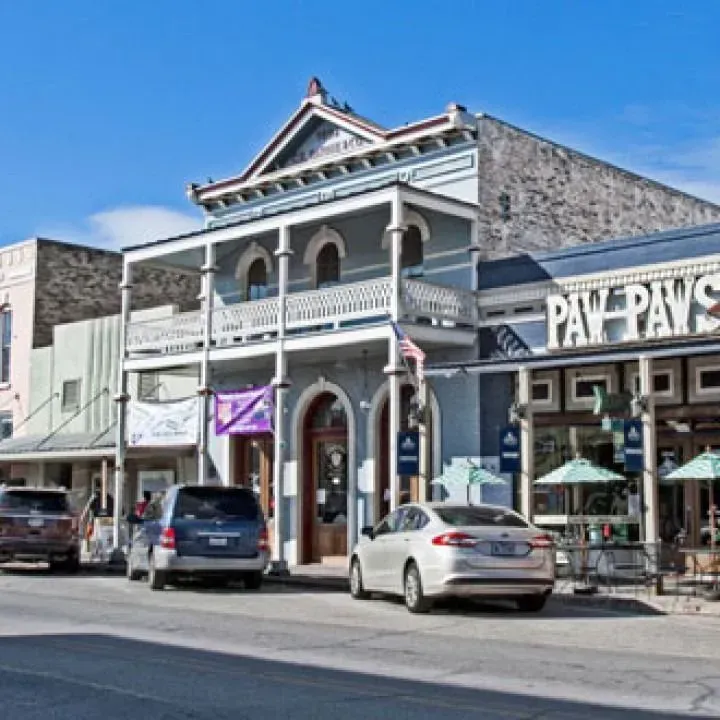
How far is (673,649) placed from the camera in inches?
470

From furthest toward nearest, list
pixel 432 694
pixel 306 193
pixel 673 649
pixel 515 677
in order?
pixel 306 193 < pixel 673 649 < pixel 515 677 < pixel 432 694

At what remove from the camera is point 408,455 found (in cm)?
2100

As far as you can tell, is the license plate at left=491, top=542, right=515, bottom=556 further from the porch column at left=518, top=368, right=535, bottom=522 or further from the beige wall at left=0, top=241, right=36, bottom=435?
the beige wall at left=0, top=241, right=36, bottom=435

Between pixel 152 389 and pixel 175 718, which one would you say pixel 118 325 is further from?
pixel 175 718

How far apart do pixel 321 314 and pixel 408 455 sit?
3.85 metres

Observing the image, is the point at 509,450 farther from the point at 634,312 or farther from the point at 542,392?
the point at 634,312

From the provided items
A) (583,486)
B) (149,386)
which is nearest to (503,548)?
(583,486)

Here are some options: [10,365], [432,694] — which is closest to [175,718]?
[432,694]

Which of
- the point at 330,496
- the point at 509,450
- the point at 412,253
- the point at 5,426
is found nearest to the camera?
the point at 509,450

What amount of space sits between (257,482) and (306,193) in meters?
6.85

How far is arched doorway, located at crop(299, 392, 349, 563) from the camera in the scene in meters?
25.3

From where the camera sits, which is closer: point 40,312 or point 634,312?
point 634,312

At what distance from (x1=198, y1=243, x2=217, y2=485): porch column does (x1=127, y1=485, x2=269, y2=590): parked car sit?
592 centimetres

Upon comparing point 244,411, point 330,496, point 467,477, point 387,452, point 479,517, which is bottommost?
point 479,517
